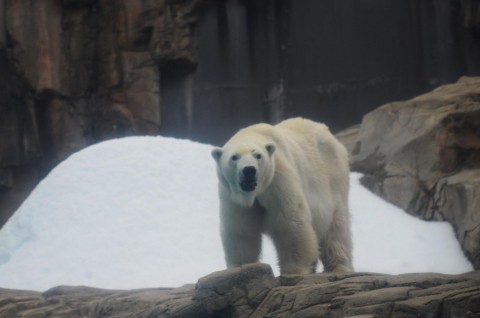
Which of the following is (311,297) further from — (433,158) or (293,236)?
(433,158)

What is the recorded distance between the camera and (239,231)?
6809 millimetres

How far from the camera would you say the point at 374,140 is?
12289mm

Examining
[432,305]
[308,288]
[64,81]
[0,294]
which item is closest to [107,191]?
[0,294]

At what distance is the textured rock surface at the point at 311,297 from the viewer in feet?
18.2

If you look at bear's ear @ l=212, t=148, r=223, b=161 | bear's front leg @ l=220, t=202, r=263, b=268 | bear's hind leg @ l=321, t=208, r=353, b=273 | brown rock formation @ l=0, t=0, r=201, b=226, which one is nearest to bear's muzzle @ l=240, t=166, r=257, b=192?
bear's front leg @ l=220, t=202, r=263, b=268

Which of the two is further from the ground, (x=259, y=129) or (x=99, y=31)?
(x=99, y=31)

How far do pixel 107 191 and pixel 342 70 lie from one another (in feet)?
22.7

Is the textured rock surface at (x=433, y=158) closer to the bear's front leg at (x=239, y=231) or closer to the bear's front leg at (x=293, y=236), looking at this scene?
the bear's front leg at (x=293, y=236)

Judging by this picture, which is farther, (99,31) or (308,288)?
(99,31)

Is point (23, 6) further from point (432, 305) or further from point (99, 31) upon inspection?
point (432, 305)

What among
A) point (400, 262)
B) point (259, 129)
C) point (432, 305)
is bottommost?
point (400, 262)

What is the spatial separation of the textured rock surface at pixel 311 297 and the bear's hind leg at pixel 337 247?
1.21m

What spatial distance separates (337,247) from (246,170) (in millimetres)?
1593

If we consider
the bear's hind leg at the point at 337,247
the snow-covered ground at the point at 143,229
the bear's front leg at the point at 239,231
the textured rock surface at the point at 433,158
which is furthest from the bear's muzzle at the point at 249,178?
the textured rock surface at the point at 433,158
